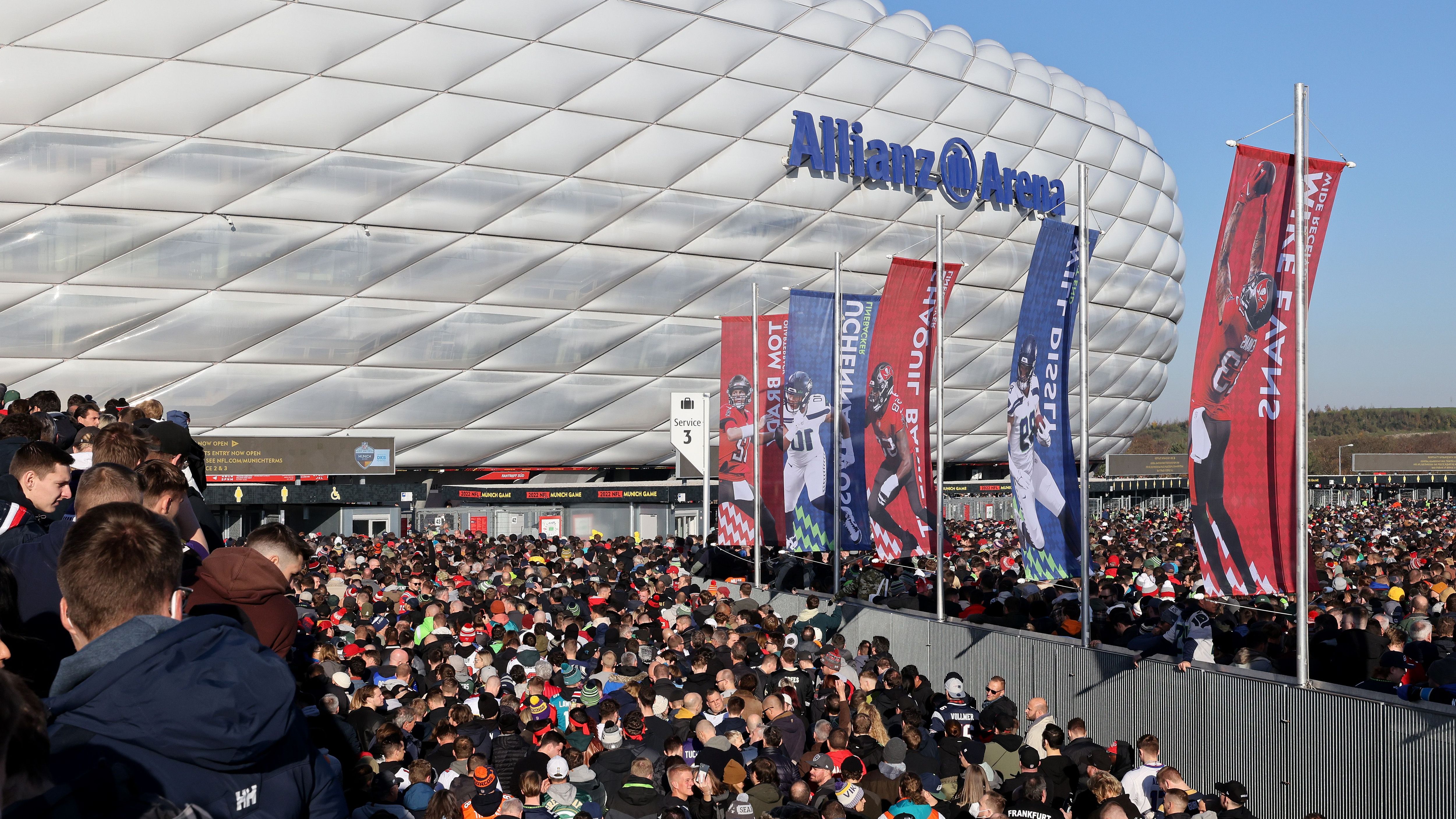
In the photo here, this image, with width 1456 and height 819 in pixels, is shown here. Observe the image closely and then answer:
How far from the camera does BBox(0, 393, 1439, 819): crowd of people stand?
212 centimetres

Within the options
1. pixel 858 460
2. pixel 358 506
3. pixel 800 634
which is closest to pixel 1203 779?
pixel 800 634

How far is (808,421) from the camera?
59.5ft

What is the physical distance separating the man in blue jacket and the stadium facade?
96.1 feet

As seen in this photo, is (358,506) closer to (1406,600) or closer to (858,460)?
(858,460)

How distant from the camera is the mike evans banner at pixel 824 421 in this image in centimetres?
1667

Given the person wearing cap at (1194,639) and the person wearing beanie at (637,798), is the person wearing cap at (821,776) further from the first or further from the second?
the person wearing cap at (1194,639)

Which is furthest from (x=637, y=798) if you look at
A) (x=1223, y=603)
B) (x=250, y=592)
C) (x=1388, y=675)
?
(x=1223, y=603)

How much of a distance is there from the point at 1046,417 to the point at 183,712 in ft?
37.1

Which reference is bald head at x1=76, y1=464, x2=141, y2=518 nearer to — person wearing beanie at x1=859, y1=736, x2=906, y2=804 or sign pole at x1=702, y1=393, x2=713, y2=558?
person wearing beanie at x1=859, y1=736, x2=906, y2=804

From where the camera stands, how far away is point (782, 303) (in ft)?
120

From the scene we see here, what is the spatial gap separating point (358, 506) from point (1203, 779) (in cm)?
2530

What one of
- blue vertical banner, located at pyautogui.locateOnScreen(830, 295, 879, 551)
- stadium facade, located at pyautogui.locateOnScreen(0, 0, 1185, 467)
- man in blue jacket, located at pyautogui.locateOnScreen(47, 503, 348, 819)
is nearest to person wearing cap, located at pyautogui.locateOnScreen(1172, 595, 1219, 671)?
blue vertical banner, located at pyautogui.locateOnScreen(830, 295, 879, 551)

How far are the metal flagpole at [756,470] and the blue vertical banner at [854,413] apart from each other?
7.26 ft

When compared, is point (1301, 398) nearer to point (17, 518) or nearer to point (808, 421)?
point (17, 518)
